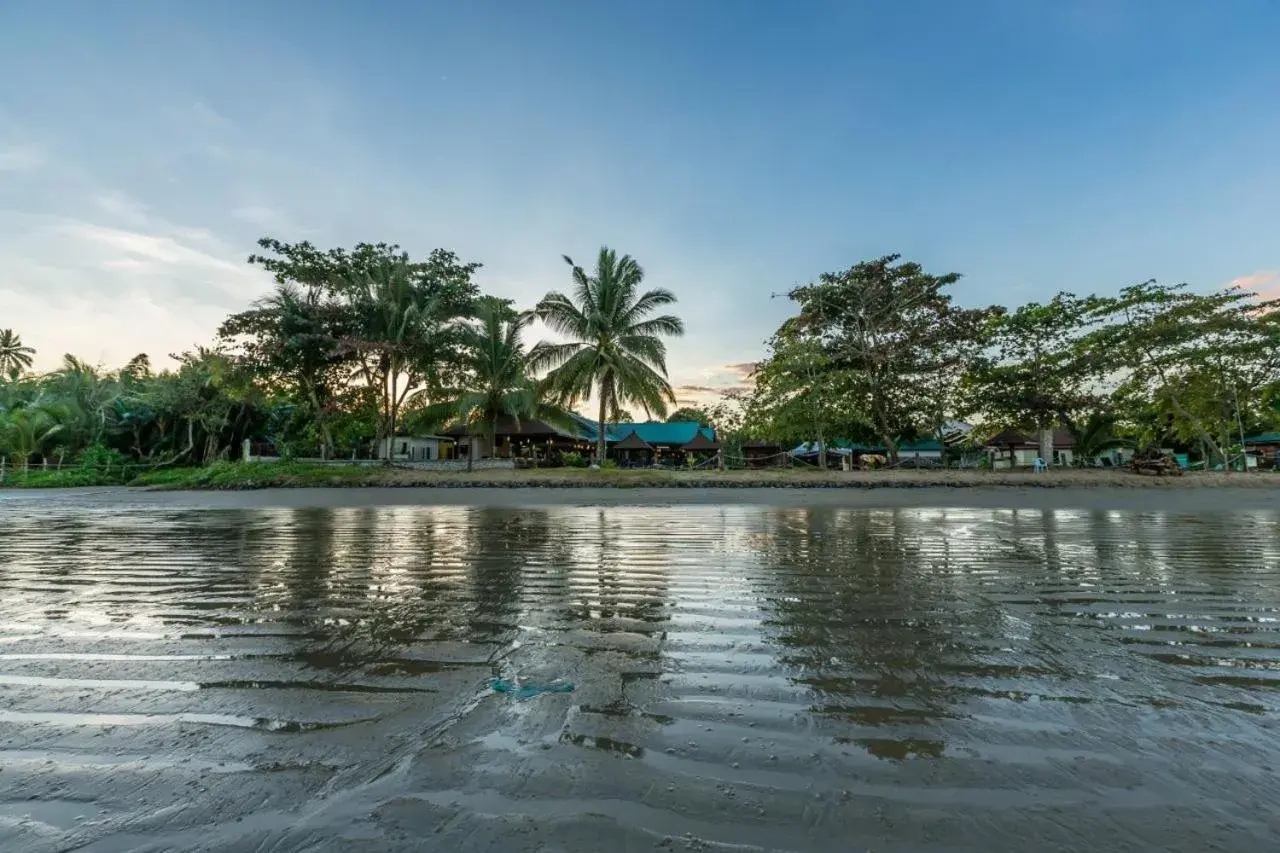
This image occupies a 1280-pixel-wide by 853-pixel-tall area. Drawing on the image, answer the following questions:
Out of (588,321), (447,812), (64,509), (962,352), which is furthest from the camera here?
(962,352)

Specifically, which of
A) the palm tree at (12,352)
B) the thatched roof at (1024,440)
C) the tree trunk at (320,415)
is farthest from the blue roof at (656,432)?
the palm tree at (12,352)

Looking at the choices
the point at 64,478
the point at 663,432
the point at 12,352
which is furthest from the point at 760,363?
the point at 12,352

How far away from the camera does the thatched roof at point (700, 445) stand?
1560 inches

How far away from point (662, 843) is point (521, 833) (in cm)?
38

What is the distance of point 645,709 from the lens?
2330mm

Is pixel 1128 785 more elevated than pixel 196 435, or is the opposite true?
pixel 196 435

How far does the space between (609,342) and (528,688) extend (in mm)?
21947

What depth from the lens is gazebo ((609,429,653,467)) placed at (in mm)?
38594

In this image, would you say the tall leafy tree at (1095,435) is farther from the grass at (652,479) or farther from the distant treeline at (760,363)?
the grass at (652,479)

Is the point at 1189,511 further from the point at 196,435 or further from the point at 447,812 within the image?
the point at 196,435

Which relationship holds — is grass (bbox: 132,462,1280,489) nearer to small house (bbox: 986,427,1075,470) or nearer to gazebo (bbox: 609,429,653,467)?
small house (bbox: 986,427,1075,470)

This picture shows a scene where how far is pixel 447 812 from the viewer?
1630 millimetres

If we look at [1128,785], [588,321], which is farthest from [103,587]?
[588,321]

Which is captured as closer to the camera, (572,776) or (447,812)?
(447,812)
